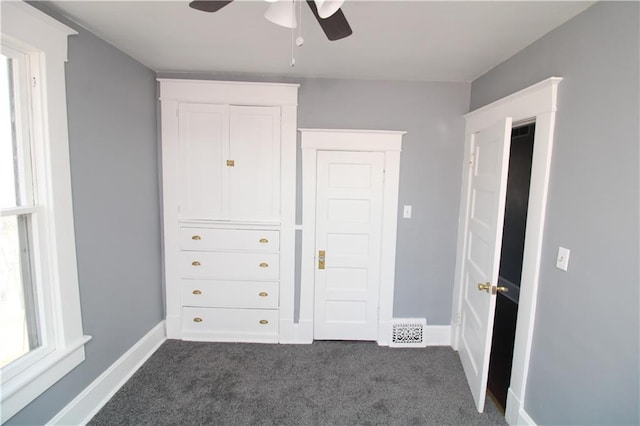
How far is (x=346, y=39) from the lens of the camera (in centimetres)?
186

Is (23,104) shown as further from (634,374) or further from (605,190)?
(634,374)

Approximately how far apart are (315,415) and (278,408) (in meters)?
0.26

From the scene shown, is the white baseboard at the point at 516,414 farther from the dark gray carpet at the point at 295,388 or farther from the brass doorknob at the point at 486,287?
the brass doorknob at the point at 486,287

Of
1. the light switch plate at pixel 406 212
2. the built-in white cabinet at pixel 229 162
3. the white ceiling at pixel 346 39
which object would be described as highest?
the white ceiling at pixel 346 39

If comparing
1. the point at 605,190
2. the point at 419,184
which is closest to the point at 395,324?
the point at 419,184

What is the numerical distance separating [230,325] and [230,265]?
1.94 feet

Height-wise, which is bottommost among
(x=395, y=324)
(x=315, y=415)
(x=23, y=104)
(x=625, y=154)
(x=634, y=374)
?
(x=315, y=415)

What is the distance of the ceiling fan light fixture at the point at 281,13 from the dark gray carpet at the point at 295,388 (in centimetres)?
227

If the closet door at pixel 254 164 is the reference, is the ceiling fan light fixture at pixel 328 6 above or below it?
above

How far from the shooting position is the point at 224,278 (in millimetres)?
2758

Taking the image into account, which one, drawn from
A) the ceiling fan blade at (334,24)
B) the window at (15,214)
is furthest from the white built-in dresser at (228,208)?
the ceiling fan blade at (334,24)

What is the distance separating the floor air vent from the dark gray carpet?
0.07 metres

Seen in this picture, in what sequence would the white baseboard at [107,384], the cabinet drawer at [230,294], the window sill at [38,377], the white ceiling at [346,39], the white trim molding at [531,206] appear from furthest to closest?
the cabinet drawer at [230,294] → the white baseboard at [107,384] → the white trim molding at [531,206] → the white ceiling at [346,39] → the window sill at [38,377]

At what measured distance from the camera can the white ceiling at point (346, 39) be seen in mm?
1529
